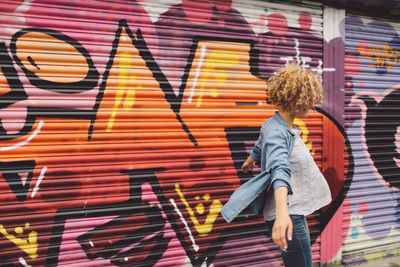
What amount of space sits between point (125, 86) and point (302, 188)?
1.87 metres

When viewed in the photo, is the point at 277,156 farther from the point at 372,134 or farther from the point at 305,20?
the point at 372,134

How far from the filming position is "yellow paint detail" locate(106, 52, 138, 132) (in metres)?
2.98

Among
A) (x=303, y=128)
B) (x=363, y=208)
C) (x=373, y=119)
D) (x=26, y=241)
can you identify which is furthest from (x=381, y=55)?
(x=26, y=241)

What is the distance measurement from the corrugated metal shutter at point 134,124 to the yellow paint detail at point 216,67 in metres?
0.01

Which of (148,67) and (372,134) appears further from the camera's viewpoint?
(372,134)

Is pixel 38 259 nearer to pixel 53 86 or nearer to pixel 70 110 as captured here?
pixel 70 110

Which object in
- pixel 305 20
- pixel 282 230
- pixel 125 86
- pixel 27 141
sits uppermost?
pixel 305 20

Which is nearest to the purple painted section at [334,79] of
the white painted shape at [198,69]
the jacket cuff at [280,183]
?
the white painted shape at [198,69]

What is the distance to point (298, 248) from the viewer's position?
1869mm

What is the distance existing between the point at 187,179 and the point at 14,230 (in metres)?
1.57

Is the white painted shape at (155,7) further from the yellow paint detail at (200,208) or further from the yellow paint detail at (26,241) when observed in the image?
the yellow paint detail at (26,241)

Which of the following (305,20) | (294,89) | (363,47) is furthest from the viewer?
(363,47)

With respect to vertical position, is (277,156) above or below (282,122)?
below

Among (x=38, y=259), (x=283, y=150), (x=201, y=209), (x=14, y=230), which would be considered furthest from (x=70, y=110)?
(x=283, y=150)
